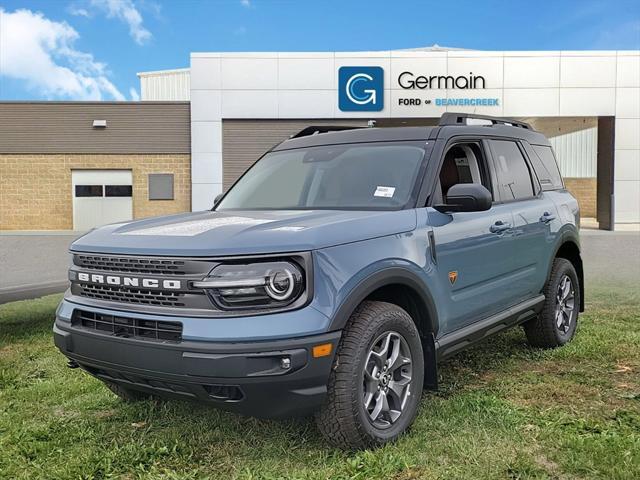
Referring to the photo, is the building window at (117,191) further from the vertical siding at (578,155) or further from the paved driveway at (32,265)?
the vertical siding at (578,155)

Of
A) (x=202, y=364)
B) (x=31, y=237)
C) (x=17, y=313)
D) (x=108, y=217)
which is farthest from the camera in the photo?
(x=108, y=217)

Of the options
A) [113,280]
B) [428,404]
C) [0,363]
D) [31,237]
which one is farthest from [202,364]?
[31,237]

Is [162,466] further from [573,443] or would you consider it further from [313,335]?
[573,443]

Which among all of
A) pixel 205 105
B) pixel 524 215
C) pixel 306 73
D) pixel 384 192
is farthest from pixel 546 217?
pixel 205 105

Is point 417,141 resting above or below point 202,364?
above

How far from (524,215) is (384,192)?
1560mm

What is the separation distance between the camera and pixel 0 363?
5277 millimetres

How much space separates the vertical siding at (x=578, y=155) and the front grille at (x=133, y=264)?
38799 mm

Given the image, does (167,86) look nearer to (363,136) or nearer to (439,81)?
(439,81)

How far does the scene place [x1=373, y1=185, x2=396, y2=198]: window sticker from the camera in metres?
3.89

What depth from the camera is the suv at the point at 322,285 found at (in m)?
2.88

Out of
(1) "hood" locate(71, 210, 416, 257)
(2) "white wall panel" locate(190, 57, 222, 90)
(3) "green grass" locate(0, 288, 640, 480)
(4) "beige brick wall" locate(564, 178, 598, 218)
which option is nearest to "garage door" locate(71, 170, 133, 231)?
(2) "white wall panel" locate(190, 57, 222, 90)

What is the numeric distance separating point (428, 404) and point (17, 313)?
5710 millimetres

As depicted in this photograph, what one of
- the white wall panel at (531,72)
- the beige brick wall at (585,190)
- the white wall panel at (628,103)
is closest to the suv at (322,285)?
the white wall panel at (531,72)
